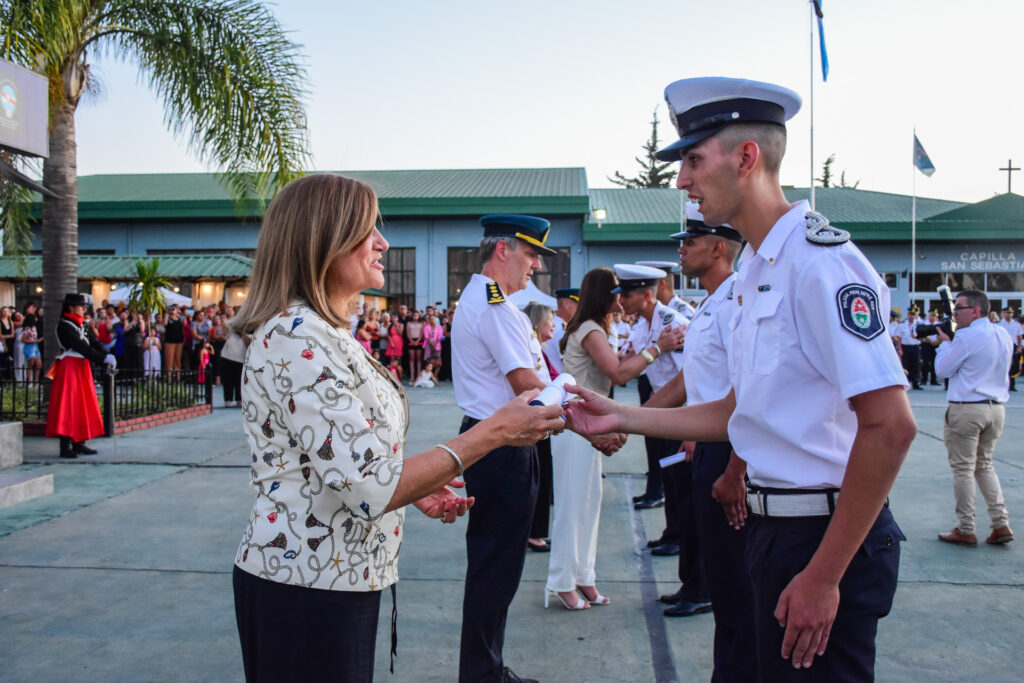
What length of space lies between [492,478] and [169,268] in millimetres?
22871

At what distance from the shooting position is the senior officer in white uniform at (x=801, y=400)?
1.55 meters

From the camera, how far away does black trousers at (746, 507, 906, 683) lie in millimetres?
1651

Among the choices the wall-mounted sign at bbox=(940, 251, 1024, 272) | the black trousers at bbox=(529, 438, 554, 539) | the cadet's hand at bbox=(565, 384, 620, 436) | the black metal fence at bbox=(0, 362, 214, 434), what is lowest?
the black trousers at bbox=(529, 438, 554, 539)

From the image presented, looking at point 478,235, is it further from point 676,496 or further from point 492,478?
point 492,478

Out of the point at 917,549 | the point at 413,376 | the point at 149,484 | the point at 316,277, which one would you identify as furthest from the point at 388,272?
the point at 316,277

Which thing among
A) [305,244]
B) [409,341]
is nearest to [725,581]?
[305,244]

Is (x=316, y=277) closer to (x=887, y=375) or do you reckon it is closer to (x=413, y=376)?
(x=887, y=375)

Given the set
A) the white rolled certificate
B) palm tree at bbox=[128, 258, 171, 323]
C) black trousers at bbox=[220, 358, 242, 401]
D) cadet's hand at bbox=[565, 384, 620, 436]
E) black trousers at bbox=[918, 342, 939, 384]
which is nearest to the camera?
the white rolled certificate

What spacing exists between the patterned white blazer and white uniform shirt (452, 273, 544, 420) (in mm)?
1401

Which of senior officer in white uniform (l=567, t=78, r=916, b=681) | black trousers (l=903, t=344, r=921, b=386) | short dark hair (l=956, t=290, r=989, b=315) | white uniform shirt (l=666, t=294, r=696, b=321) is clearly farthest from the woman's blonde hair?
black trousers (l=903, t=344, r=921, b=386)

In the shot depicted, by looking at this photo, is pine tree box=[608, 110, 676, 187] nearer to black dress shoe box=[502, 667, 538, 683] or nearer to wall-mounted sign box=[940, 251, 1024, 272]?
wall-mounted sign box=[940, 251, 1024, 272]

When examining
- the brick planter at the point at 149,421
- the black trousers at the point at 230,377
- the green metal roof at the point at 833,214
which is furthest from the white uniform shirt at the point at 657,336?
the green metal roof at the point at 833,214

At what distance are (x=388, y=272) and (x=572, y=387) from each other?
25922 millimetres

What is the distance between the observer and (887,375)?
1.52 m
